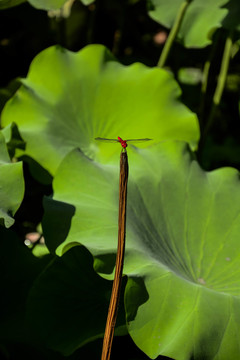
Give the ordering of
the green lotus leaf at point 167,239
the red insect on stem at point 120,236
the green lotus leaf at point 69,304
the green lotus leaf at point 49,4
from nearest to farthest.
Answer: the red insect on stem at point 120,236 → the green lotus leaf at point 167,239 → the green lotus leaf at point 69,304 → the green lotus leaf at point 49,4

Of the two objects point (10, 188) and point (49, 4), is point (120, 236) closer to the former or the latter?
point (10, 188)

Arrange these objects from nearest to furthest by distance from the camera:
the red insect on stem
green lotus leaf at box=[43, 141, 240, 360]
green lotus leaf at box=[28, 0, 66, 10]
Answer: the red insect on stem < green lotus leaf at box=[43, 141, 240, 360] < green lotus leaf at box=[28, 0, 66, 10]

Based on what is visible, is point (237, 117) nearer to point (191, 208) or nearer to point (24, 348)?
point (191, 208)

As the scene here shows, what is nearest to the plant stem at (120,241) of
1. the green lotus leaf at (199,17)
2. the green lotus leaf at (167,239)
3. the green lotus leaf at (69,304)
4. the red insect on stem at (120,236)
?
the red insect on stem at (120,236)

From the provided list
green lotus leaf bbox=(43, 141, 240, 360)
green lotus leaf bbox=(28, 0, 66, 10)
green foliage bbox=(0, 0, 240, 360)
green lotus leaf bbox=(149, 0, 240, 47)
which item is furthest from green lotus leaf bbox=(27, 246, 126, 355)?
green lotus leaf bbox=(149, 0, 240, 47)

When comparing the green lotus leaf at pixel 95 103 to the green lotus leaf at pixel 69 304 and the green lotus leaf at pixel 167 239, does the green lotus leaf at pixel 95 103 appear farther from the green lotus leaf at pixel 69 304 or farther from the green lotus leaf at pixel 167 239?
the green lotus leaf at pixel 69 304

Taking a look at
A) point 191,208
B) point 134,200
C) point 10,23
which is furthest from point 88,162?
point 10,23

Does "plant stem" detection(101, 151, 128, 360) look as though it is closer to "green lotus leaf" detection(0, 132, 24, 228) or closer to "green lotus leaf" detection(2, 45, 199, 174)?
"green lotus leaf" detection(0, 132, 24, 228)

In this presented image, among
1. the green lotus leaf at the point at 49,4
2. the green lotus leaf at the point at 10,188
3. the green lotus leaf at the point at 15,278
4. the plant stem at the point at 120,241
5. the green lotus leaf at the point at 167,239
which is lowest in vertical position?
the green lotus leaf at the point at 15,278

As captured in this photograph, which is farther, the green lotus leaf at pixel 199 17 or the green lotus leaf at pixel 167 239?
the green lotus leaf at pixel 199 17
